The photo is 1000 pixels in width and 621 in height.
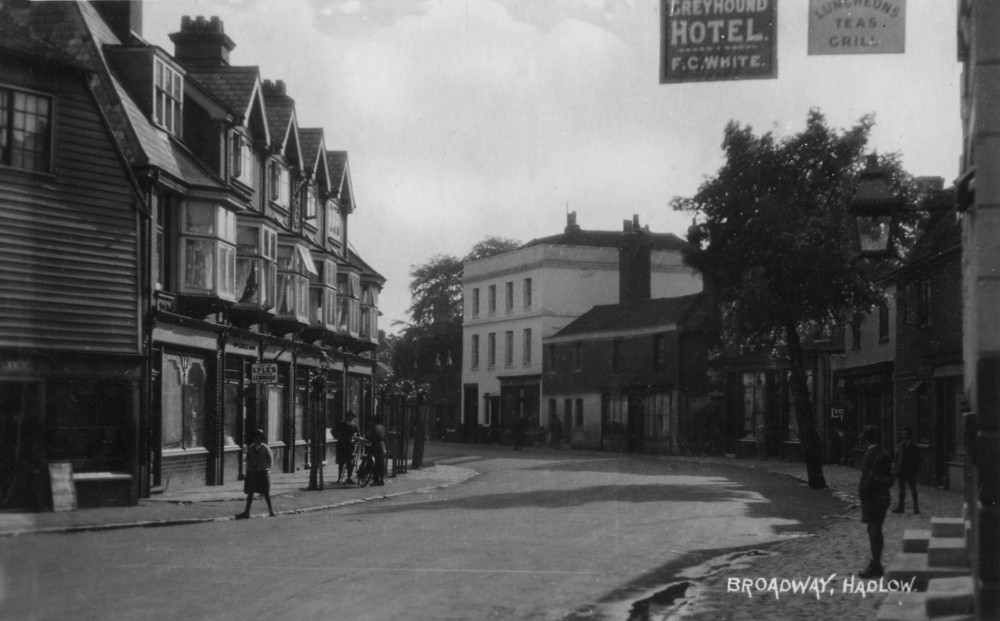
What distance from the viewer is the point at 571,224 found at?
81.4m

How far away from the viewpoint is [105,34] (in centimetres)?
2672

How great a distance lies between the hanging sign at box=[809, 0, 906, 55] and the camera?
10.8m

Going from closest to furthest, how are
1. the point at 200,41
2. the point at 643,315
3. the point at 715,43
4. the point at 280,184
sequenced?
the point at 715,43 → the point at 200,41 → the point at 280,184 → the point at 643,315

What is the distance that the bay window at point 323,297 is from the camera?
39.3 m

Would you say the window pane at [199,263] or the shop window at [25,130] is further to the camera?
the window pane at [199,263]

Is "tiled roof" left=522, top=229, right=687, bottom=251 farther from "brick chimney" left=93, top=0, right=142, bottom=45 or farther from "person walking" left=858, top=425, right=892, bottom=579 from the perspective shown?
"person walking" left=858, top=425, right=892, bottom=579

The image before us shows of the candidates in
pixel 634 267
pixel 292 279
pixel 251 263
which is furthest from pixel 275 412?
pixel 634 267

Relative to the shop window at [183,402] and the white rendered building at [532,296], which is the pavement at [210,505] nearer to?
the shop window at [183,402]

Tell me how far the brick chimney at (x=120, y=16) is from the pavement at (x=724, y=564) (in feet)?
31.9

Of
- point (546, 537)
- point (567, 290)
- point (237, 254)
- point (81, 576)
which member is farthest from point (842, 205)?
point (567, 290)

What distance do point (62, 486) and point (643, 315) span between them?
145ft

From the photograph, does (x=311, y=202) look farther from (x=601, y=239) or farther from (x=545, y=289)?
(x=601, y=239)

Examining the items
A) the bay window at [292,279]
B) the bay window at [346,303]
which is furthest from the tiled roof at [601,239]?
the bay window at [292,279]

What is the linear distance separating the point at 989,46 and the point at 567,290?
66.5m
